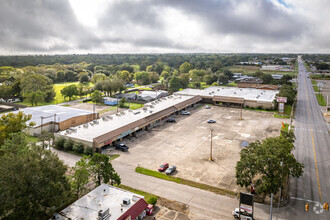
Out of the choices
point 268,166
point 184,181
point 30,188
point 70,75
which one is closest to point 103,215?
point 30,188

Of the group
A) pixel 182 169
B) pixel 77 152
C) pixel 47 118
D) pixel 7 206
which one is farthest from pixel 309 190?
pixel 47 118

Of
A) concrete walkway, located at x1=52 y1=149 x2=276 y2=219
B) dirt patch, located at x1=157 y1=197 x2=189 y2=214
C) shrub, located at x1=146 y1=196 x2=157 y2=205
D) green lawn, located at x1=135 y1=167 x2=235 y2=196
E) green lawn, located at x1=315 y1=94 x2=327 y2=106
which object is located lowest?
dirt patch, located at x1=157 y1=197 x2=189 y2=214

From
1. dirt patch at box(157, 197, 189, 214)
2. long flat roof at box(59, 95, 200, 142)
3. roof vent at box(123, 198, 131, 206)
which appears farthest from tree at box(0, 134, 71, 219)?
long flat roof at box(59, 95, 200, 142)

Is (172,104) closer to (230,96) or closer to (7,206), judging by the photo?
(230,96)

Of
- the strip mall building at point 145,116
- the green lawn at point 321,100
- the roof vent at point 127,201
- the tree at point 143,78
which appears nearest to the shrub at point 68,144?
the strip mall building at point 145,116

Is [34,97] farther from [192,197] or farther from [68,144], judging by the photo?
[192,197]

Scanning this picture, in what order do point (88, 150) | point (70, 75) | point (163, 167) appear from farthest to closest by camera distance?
1. point (70, 75)
2. point (88, 150)
3. point (163, 167)

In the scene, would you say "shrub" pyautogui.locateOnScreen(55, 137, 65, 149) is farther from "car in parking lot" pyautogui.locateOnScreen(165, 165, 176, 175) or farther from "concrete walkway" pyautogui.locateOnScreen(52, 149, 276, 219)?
"car in parking lot" pyautogui.locateOnScreen(165, 165, 176, 175)
